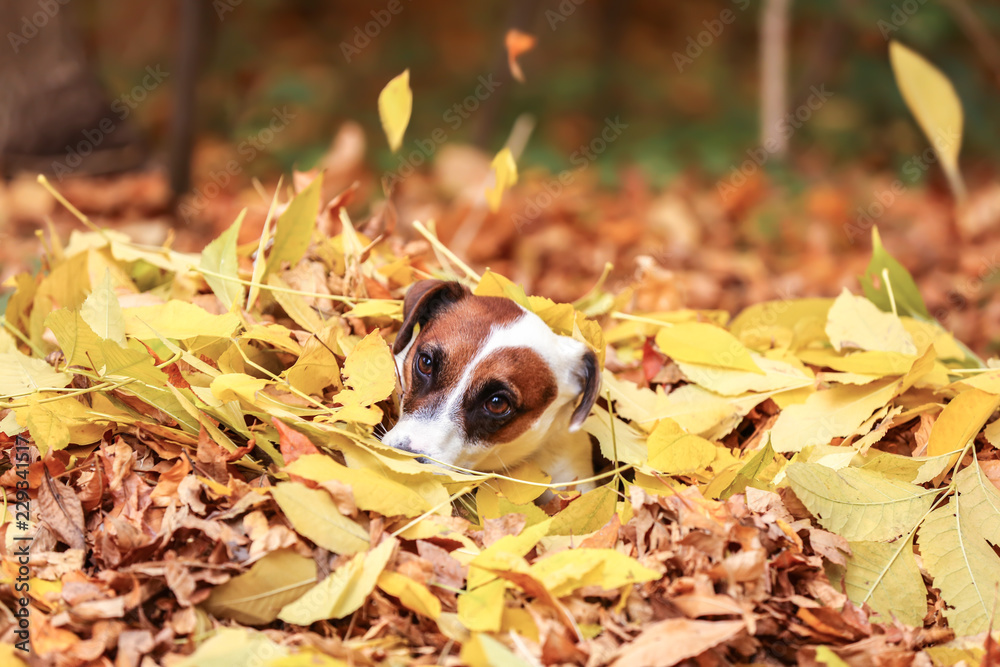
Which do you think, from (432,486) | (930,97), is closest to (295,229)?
(432,486)

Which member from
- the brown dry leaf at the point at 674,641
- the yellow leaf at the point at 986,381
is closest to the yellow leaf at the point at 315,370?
the brown dry leaf at the point at 674,641

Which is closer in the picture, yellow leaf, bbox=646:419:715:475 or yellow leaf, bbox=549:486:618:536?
yellow leaf, bbox=549:486:618:536

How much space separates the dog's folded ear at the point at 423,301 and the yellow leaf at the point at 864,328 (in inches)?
48.6

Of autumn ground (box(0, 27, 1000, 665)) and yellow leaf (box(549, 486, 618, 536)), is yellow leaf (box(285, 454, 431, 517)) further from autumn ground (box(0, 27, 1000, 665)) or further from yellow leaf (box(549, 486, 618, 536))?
yellow leaf (box(549, 486, 618, 536))

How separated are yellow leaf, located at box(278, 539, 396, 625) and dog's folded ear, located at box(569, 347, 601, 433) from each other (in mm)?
674

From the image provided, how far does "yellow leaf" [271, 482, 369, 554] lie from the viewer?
1868mm

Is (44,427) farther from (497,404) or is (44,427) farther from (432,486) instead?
(497,404)

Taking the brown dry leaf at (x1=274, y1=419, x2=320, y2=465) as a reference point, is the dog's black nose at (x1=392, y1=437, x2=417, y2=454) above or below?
below

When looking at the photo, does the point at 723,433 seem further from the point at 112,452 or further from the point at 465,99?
the point at 465,99

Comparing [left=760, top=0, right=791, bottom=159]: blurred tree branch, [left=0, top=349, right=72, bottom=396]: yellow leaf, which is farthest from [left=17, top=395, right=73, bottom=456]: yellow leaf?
[left=760, top=0, right=791, bottom=159]: blurred tree branch

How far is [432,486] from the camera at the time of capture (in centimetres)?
206

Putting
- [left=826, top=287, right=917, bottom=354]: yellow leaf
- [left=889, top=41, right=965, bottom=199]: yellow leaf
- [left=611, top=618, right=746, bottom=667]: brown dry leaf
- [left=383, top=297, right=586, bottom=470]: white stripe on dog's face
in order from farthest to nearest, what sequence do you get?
[left=889, top=41, right=965, bottom=199]: yellow leaf, [left=826, top=287, right=917, bottom=354]: yellow leaf, [left=383, top=297, right=586, bottom=470]: white stripe on dog's face, [left=611, top=618, right=746, bottom=667]: brown dry leaf

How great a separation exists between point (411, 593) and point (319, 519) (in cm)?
27

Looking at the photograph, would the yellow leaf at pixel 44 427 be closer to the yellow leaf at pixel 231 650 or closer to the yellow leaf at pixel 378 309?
the yellow leaf at pixel 231 650
